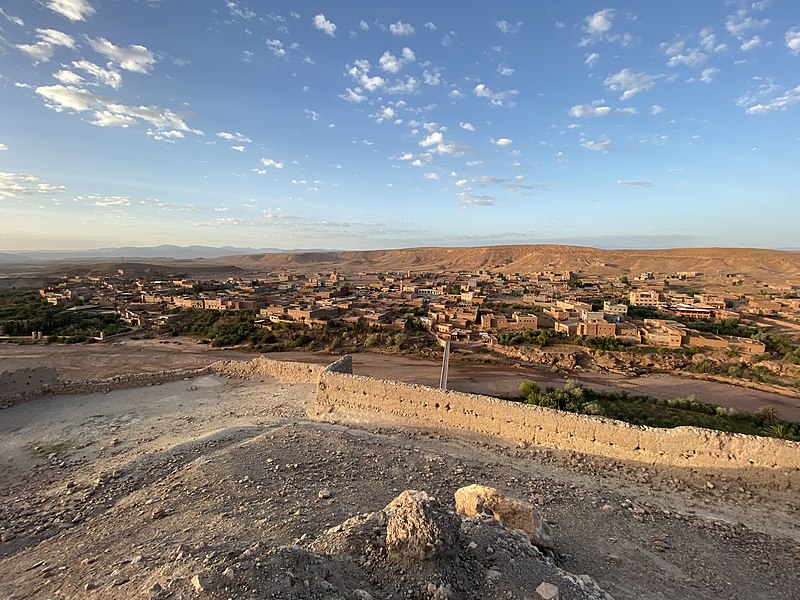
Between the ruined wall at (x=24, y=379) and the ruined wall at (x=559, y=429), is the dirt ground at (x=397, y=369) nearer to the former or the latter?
the ruined wall at (x=24, y=379)

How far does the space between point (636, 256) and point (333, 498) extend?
9709cm

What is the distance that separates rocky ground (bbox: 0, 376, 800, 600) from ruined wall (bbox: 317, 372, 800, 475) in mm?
352

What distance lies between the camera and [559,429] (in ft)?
28.6

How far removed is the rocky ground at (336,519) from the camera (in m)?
3.93

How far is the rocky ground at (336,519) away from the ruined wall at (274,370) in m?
3.07

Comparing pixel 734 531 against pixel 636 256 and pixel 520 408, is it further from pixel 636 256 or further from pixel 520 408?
pixel 636 256

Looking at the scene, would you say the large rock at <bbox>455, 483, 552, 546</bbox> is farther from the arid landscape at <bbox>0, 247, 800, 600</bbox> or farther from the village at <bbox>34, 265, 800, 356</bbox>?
the village at <bbox>34, 265, 800, 356</bbox>

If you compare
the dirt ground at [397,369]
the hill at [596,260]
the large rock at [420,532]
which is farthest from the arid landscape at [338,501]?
the hill at [596,260]

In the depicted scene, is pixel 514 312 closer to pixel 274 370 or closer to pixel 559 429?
pixel 274 370

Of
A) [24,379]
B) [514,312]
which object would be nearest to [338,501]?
[24,379]

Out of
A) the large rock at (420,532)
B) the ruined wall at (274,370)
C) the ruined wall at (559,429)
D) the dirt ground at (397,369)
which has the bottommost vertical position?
the dirt ground at (397,369)

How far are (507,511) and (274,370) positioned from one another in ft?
34.0

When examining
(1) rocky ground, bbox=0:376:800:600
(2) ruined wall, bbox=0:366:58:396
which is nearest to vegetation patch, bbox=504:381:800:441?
(1) rocky ground, bbox=0:376:800:600

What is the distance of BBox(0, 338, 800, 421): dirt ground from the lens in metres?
17.5
